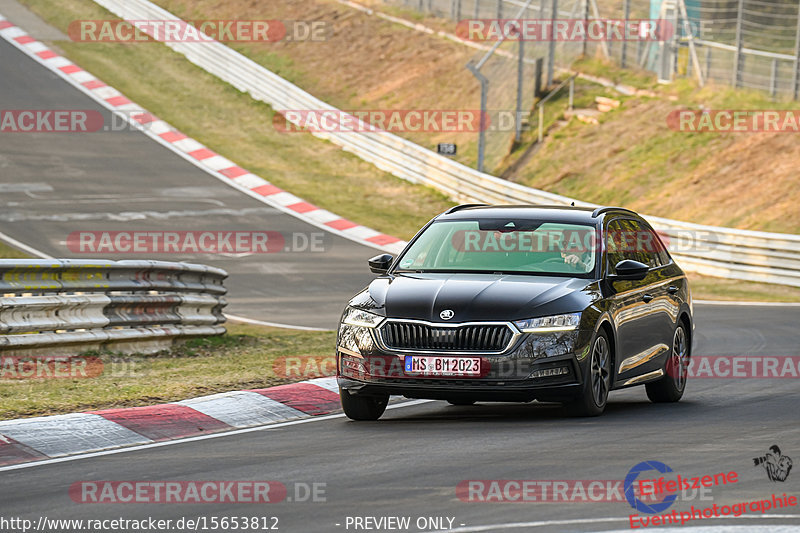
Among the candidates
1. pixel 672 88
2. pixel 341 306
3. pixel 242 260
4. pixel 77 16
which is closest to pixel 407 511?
pixel 341 306

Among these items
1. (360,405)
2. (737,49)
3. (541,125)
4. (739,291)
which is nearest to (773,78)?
(737,49)

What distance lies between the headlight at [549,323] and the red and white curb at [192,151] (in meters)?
17.7

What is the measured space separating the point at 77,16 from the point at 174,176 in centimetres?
1676

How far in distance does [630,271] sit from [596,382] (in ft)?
3.18

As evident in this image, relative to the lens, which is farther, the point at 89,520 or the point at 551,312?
the point at 551,312

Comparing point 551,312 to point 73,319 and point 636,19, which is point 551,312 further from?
point 636,19

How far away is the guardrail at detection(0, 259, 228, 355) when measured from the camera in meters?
12.3

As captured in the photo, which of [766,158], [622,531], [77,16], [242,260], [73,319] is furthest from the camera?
[77,16]

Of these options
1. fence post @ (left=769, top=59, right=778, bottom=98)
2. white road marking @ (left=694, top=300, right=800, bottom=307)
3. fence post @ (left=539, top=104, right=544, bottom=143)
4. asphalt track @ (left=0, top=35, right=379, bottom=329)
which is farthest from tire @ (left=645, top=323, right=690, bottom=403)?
fence post @ (left=539, top=104, right=544, bottom=143)

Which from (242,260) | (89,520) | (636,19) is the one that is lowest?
(242,260)

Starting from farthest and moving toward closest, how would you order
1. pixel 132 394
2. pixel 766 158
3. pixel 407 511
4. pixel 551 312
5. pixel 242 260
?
pixel 766 158 < pixel 242 260 < pixel 132 394 < pixel 551 312 < pixel 407 511

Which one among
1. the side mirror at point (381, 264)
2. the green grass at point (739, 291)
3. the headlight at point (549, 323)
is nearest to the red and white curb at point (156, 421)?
the side mirror at point (381, 264)

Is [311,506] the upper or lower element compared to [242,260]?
upper

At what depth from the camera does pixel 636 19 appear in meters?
36.9
